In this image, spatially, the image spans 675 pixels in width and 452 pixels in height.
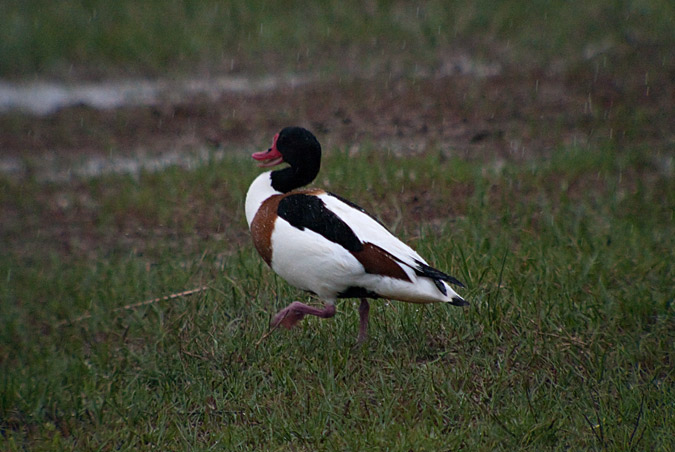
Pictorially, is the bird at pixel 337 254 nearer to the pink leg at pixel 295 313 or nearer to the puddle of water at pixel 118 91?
the pink leg at pixel 295 313

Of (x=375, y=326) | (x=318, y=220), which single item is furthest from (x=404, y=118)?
(x=318, y=220)

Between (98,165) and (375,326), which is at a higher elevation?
(375,326)

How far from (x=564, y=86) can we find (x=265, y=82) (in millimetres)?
3264

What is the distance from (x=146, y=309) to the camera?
548cm

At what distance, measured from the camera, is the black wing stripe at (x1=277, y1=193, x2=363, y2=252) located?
13.8 feet

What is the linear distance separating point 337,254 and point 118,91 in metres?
6.35

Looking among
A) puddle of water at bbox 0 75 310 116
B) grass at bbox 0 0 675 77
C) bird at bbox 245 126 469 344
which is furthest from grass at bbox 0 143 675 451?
grass at bbox 0 0 675 77

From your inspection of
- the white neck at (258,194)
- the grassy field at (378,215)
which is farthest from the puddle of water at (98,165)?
the white neck at (258,194)

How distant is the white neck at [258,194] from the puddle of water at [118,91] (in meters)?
4.93

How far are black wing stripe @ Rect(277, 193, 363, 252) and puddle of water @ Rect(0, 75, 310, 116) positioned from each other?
5303 mm

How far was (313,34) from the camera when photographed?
10.7 metres

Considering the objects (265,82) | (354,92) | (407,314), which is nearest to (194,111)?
(265,82)

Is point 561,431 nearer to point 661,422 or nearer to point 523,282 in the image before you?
point 661,422

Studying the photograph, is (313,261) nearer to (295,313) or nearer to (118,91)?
(295,313)
